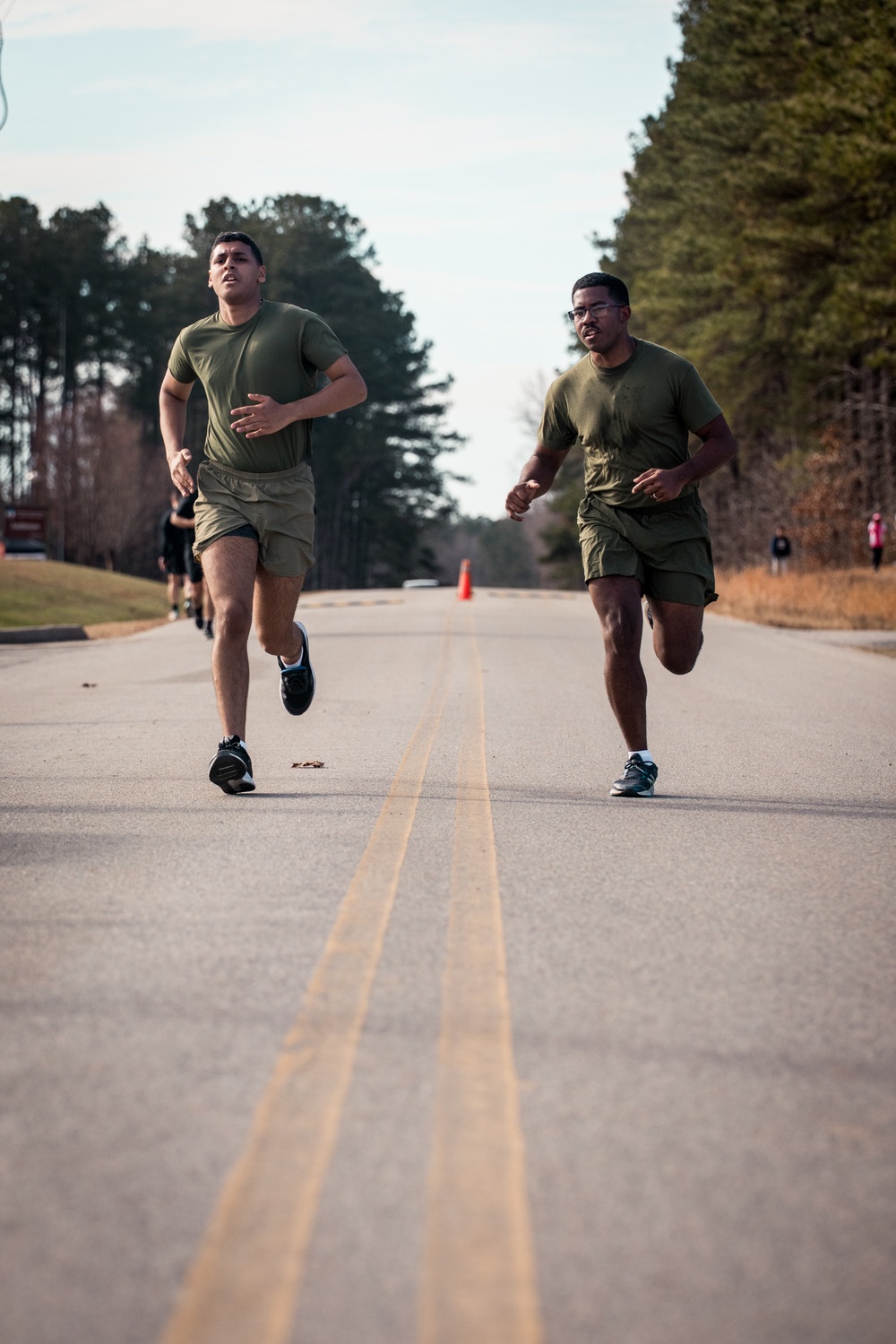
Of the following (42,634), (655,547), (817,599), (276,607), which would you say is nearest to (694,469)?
(655,547)

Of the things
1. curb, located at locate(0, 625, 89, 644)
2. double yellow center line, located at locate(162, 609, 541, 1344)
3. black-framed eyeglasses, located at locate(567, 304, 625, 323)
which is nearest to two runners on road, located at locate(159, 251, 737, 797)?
black-framed eyeglasses, located at locate(567, 304, 625, 323)

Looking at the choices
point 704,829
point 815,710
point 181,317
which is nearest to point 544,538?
point 181,317

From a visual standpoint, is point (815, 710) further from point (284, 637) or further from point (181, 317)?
point (181, 317)

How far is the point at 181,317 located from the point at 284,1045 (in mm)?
71897

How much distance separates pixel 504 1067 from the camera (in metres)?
3.32

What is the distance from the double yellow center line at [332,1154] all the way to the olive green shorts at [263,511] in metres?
2.83

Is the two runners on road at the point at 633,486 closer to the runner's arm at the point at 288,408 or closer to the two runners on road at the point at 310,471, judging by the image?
the two runners on road at the point at 310,471

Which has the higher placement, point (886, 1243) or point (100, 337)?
point (100, 337)

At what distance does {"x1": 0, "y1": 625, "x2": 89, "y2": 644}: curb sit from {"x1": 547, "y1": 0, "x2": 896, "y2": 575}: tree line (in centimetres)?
1403

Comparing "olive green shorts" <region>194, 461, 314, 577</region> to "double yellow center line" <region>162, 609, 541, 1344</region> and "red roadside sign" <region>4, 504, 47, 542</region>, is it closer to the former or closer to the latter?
"double yellow center line" <region>162, 609, 541, 1344</region>

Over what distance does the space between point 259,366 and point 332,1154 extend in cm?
484

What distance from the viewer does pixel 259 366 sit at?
7074 mm

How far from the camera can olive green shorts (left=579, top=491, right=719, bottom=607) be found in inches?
286

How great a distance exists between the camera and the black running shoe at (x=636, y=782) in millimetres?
7098
